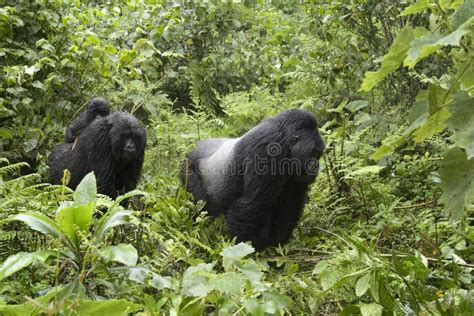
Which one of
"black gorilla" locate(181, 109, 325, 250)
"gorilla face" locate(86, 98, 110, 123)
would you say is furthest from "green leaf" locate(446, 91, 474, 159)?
"gorilla face" locate(86, 98, 110, 123)

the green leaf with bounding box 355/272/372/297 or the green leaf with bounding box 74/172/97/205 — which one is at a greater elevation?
the green leaf with bounding box 74/172/97/205

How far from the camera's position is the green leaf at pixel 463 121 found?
1.52 m

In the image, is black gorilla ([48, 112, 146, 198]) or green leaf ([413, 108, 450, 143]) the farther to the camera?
black gorilla ([48, 112, 146, 198])

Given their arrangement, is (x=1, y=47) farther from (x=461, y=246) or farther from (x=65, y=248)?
(x=461, y=246)

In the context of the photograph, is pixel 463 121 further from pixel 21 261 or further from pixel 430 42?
pixel 21 261

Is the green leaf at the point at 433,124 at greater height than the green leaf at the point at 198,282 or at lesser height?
greater

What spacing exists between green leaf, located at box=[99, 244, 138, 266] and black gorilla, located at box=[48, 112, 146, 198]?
6.73ft

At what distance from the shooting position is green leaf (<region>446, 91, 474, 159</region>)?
4.99 feet

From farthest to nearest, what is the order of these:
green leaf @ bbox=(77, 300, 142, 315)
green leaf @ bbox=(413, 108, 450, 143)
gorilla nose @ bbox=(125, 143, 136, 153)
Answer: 1. gorilla nose @ bbox=(125, 143, 136, 153)
2. green leaf @ bbox=(77, 300, 142, 315)
3. green leaf @ bbox=(413, 108, 450, 143)

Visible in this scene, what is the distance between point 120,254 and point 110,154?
7.62 feet

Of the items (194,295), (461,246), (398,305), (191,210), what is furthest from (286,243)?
(194,295)

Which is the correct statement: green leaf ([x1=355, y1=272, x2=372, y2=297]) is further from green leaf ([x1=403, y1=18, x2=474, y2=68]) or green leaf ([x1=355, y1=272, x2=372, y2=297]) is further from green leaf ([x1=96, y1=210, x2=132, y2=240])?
green leaf ([x1=403, y1=18, x2=474, y2=68])

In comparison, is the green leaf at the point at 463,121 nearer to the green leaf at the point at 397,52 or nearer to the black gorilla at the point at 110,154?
the green leaf at the point at 397,52

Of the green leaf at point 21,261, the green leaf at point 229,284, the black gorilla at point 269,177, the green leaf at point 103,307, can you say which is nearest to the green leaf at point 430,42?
the green leaf at point 229,284
